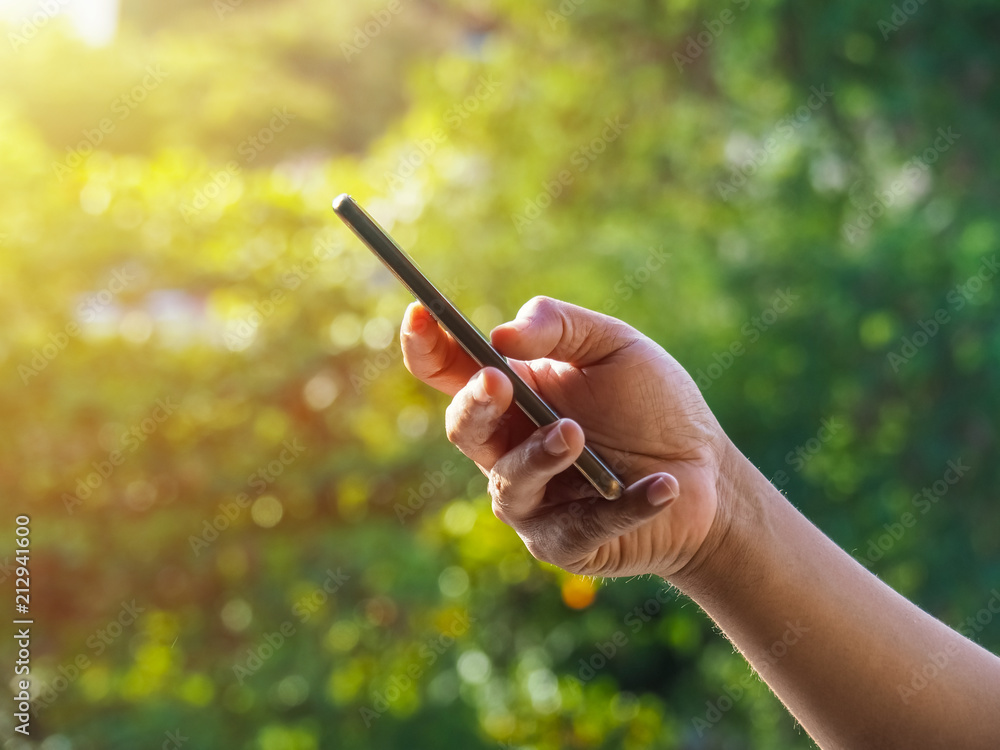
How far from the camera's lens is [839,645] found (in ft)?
2.26

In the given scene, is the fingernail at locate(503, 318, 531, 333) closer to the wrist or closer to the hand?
the hand

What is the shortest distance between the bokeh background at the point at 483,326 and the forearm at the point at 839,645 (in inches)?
50.3

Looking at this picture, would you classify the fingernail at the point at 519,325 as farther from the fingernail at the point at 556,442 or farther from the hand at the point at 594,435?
the fingernail at the point at 556,442

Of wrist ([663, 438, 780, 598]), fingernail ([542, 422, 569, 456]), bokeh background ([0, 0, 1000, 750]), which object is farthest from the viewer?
bokeh background ([0, 0, 1000, 750])

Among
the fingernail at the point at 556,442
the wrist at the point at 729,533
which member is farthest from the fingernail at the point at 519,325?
the wrist at the point at 729,533

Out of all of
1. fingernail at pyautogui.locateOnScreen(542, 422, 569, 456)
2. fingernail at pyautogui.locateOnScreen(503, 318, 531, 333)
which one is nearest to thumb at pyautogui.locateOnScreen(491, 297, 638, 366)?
fingernail at pyautogui.locateOnScreen(503, 318, 531, 333)

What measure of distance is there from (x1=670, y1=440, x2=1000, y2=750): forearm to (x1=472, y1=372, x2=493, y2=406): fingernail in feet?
0.86

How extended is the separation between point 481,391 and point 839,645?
13.7 inches

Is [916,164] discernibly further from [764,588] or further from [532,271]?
[764,588]

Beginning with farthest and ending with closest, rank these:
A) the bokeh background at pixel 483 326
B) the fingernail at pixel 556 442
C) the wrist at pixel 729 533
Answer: the bokeh background at pixel 483 326 < the wrist at pixel 729 533 < the fingernail at pixel 556 442

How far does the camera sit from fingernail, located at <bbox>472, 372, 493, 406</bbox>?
0.59 meters

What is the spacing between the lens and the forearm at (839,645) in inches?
26.6

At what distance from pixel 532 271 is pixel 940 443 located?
44.6 inches

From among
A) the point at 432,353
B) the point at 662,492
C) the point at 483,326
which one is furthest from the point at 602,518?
the point at 483,326
